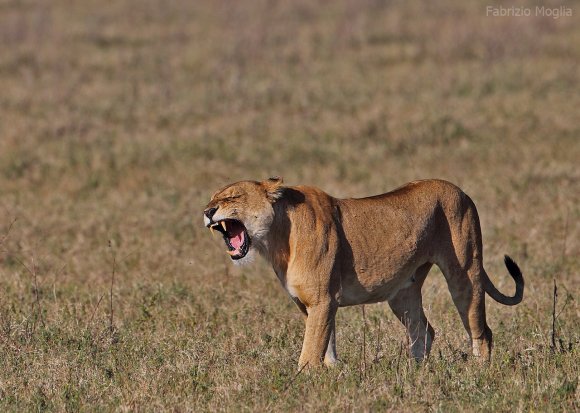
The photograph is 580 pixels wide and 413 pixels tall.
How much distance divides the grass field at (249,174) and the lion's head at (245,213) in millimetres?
719

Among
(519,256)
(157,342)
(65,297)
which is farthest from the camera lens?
(519,256)

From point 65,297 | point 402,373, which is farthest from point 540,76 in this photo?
point 402,373

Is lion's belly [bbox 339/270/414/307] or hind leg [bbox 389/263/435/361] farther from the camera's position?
hind leg [bbox 389/263/435/361]

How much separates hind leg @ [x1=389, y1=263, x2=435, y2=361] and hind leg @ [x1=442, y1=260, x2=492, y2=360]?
0.88ft

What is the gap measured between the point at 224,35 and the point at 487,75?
604 cm

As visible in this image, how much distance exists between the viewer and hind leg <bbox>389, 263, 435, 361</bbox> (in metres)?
6.67

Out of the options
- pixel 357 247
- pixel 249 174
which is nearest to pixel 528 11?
pixel 249 174

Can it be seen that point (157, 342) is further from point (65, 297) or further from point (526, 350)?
point (526, 350)

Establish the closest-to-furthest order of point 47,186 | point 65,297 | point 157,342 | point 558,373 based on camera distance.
Answer: point 558,373 → point 157,342 → point 65,297 → point 47,186

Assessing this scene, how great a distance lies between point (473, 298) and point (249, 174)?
710 cm

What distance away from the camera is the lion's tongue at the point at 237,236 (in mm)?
5867

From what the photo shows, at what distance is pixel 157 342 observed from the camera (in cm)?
683

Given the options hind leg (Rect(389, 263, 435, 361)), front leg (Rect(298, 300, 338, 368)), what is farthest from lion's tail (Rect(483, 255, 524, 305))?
front leg (Rect(298, 300, 338, 368))

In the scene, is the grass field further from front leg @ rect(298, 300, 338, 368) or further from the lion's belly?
the lion's belly
